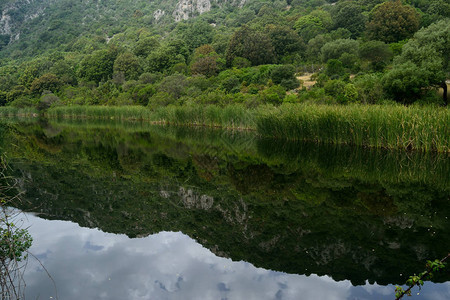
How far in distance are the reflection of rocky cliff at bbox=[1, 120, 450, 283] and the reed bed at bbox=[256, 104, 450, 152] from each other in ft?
14.0

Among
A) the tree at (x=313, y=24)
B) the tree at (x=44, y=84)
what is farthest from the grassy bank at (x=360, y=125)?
the tree at (x=44, y=84)

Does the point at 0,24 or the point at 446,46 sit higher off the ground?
the point at 0,24

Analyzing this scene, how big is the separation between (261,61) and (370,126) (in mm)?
45733

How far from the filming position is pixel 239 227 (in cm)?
735

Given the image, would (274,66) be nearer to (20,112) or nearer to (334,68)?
(334,68)

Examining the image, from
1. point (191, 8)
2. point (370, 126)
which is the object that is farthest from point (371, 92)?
point (191, 8)

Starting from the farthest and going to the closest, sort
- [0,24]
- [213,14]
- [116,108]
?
[0,24] < [213,14] < [116,108]

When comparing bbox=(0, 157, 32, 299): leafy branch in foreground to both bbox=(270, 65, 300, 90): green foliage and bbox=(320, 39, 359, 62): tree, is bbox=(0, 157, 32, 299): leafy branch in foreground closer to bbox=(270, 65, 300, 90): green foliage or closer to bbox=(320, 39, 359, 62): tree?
bbox=(270, 65, 300, 90): green foliage

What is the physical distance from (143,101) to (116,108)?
5.55 metres

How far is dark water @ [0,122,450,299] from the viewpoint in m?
5.20

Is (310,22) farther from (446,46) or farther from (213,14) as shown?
(213,14)

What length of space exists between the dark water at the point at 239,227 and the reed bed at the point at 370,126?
3.71ft

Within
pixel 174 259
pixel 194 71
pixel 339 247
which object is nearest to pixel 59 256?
pixel 174 259

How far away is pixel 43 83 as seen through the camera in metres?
73.0
